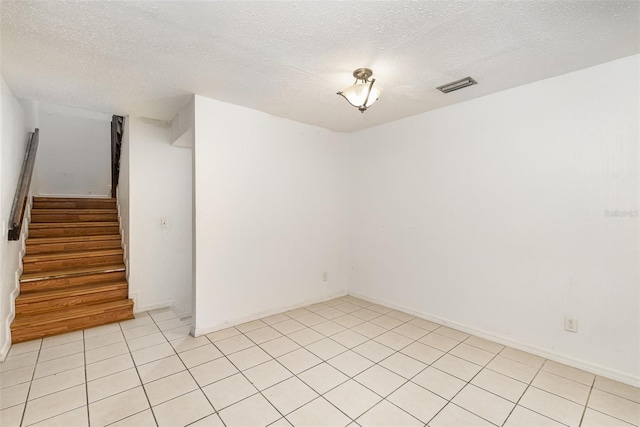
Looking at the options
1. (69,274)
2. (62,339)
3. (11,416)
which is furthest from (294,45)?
(69,274)

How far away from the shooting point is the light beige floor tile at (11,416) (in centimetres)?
170

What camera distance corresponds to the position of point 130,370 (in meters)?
2.29

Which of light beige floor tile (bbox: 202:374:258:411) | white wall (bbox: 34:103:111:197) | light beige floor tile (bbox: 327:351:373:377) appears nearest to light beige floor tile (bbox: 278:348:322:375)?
light beige floor tile (bbox: 327:351:373:377)

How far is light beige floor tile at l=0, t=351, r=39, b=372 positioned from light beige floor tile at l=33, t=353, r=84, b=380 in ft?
0.37

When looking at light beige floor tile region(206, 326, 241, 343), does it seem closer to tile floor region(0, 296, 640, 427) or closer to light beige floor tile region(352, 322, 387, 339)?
tile floor region(0, 296, 640, 427)

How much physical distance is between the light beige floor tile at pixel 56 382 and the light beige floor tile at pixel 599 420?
341cm

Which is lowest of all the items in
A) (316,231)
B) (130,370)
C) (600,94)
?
(130,370)

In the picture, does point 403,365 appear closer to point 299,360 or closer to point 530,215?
point 299,360

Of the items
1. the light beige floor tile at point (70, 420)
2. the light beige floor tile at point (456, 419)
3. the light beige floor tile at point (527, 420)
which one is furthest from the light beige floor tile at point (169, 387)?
the light beige floor tile at point (527, 420)

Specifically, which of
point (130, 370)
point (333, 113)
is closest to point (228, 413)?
point (130, 370)

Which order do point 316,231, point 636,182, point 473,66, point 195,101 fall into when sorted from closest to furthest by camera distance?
Answer: point 636,182, point 473,66, point 195,101, point 316,231

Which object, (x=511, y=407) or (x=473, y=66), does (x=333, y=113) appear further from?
(x=511, y=407)

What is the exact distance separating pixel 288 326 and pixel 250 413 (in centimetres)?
136

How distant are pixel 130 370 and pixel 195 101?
245cm
